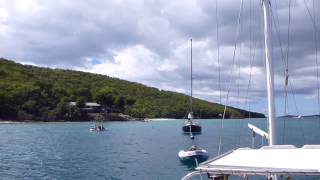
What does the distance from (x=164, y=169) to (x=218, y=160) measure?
4101cm

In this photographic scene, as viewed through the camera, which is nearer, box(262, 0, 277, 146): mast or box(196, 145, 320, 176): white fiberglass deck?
box(196, 145, 320, 176): white fiberglass deck

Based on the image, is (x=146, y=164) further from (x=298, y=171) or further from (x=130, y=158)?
(x=298, y=171)

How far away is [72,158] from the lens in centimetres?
7131

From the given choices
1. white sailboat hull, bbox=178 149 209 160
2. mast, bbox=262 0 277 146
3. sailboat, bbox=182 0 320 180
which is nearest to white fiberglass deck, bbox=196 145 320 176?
sailboat, bbox=182 0 320 180

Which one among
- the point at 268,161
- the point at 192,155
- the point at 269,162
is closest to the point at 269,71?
the point at 268,161

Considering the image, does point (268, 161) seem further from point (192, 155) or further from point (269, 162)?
point (192, 155)

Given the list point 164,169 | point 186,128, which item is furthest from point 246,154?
point 186,128

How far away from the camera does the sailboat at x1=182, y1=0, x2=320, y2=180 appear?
12.3 metres

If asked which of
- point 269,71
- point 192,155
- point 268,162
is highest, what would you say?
point 269,71

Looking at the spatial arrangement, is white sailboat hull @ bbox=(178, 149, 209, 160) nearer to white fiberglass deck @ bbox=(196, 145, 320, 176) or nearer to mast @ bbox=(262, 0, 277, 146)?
mast @ bbox=(262, 0, 277, 146)

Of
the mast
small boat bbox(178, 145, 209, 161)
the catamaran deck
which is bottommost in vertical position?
small boat bbox(178, 145, 209, 161)

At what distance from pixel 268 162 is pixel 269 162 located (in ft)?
0.10

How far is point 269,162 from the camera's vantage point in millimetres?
14008

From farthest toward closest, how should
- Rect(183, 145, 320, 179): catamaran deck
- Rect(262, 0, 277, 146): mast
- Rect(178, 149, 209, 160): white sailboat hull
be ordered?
1. Rect(178, 149, 209, 160): white sailboat hull
2. Rect(262, 0, 277, 146): mast
3. Rect(183, 145, 320, 179): catamaran deck
